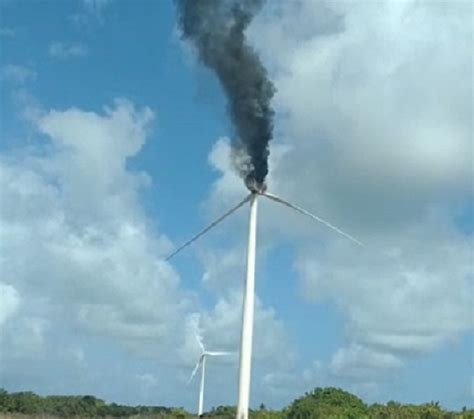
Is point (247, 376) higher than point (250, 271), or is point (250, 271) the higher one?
point (250, 271)

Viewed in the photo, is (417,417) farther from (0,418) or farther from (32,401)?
(32,401)

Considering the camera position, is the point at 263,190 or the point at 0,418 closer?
the point at 263,190

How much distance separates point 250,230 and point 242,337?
4360mm

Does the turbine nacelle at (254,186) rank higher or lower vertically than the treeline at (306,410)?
lower

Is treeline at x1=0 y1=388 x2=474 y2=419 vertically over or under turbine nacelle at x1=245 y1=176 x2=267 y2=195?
over

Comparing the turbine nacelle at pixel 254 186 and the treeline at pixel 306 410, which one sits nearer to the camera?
the turbine nacelle at pixel 254 186

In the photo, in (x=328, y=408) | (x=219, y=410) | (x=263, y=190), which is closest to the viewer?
(x=263, y=190)

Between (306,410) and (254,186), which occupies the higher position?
(306,410)

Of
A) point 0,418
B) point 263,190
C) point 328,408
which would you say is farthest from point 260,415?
point 263,190

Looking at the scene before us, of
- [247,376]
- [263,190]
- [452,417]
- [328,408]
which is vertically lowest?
[247,376]

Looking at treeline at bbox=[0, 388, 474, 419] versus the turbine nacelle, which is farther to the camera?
treeline at bbox=[0, 388, 474, 419]

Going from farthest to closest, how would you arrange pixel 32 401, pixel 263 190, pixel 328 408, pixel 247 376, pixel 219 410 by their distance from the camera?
pixel 32 401
pixel 219 410
pixel 328 408
pixel 263 190
pixel 247 376

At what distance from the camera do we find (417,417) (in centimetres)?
11194

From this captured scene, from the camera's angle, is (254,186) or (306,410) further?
(306,410)
